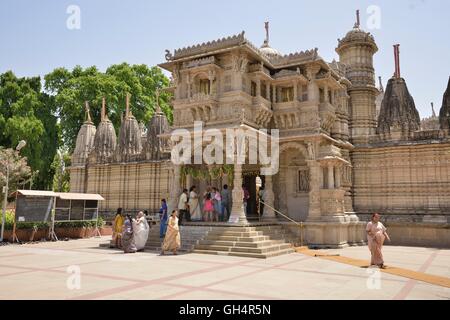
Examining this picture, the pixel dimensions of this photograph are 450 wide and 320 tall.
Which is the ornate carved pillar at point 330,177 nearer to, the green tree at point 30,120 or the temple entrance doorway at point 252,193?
the temple entrance doorway at point 252,193

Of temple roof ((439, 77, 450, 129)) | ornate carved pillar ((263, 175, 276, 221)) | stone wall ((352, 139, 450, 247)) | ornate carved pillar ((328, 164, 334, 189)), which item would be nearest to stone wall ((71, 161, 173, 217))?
ornate carved pillar ((263, 175, 276, 221))

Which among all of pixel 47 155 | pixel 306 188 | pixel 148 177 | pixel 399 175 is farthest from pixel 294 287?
pixel 47 155

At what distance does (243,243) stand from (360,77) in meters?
16.3

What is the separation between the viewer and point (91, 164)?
31297 millimetres

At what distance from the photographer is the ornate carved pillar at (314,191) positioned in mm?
19062

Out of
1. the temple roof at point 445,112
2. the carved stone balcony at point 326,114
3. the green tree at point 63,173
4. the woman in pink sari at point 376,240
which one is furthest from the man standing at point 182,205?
the green tree at point 63,173

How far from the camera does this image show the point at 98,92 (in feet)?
122

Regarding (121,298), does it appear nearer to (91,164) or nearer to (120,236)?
(120,236)

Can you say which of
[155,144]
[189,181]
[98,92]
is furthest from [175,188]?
[98,92]

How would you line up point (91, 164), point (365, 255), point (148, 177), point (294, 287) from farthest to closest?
point (91, 164) < point (148, 177) < point (365, 255) < point (294, 287)

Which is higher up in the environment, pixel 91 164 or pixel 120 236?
pixel 91 164

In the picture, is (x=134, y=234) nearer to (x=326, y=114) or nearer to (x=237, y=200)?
(x=237, y=200)

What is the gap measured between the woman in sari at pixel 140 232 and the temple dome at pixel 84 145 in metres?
17.8
